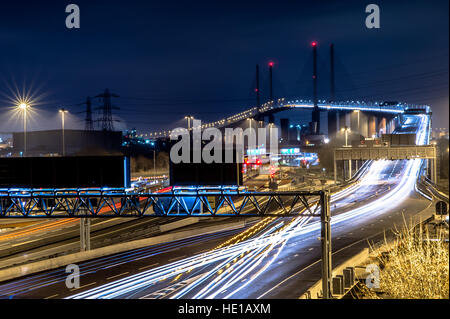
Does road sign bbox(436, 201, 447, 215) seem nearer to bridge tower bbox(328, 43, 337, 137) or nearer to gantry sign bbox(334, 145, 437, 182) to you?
gantry sign bbox(334, 145, 437, 182)

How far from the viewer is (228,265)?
24328 mm

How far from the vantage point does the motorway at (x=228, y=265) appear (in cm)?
2022

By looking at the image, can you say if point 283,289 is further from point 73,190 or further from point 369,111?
point 369,111

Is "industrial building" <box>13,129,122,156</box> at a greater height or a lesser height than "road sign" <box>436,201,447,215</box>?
greater

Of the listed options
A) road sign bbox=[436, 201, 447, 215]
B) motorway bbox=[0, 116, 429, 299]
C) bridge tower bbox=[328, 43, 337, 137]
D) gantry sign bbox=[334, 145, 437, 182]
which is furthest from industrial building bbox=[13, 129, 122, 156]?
bridge tower bbox=[328, 43, 337, 137]

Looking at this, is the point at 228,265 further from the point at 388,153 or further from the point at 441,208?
the point at 388,153

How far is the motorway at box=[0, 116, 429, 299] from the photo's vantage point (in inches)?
796

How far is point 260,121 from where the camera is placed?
130 m

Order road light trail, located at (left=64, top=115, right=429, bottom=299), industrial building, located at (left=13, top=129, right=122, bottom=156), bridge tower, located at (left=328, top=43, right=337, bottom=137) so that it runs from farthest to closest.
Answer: bridge tower, located at (left=328, top=43, right=337, bottom=137) < industrial building, located at (left=13, top=129, right=122, bottom=156) < road light trail, located at (left=64, top=115, right=429, bottom=299)

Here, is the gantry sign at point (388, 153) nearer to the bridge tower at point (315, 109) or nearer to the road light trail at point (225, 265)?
the road light trail at point (225, 265)

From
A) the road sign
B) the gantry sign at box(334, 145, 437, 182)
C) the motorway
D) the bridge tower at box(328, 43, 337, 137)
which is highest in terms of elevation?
the bridge tower at box(328, 43, 337, 137)

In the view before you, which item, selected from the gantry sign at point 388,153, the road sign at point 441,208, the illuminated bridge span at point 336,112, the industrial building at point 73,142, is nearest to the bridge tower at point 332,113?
the illuminated bridge span at point 336,112

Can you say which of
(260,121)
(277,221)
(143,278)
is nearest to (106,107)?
(277,221)

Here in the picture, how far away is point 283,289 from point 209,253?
7.71 m
